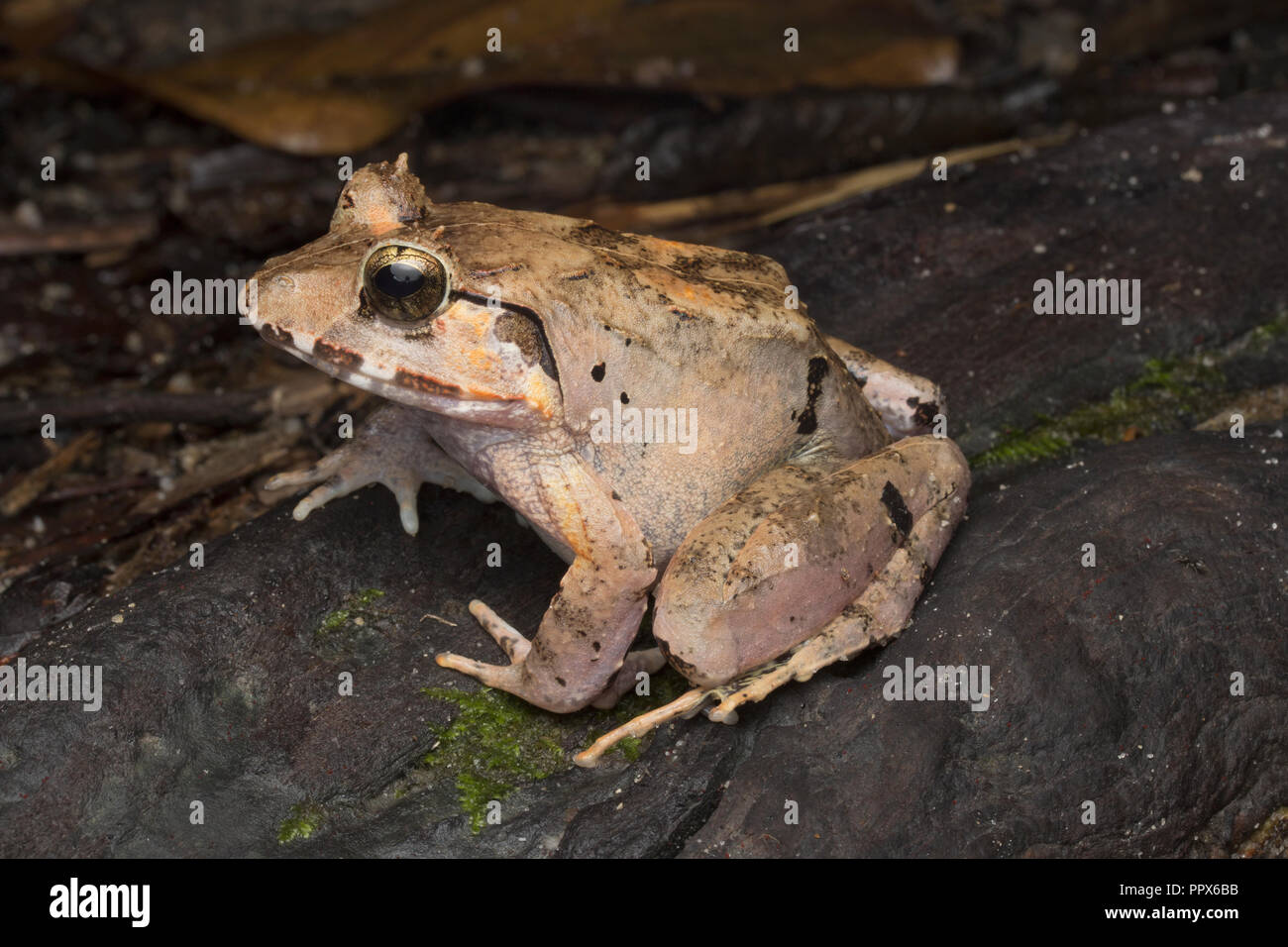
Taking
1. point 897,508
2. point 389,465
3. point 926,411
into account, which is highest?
point 926,411

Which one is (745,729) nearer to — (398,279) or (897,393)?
(897,393)

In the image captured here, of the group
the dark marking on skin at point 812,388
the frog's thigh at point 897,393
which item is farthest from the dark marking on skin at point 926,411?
the dark marking on skin at point 812,388

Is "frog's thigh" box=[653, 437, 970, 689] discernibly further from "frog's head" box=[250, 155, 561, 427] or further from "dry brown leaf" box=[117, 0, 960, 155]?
"dry brown leaf" box=[117, 0, 960, 155]

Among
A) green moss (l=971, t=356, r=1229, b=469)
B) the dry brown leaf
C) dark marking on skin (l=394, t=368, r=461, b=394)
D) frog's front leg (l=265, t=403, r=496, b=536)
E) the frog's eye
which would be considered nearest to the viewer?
the frog's eye

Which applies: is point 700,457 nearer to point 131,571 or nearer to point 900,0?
point 131,571

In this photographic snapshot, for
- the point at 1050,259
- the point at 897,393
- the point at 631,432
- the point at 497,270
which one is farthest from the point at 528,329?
the point at 1050,259

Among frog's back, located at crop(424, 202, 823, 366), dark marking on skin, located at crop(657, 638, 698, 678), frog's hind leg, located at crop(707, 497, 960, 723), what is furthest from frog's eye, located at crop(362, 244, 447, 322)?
frog's hind leg, located at crop(707, 497, 960, 723)
